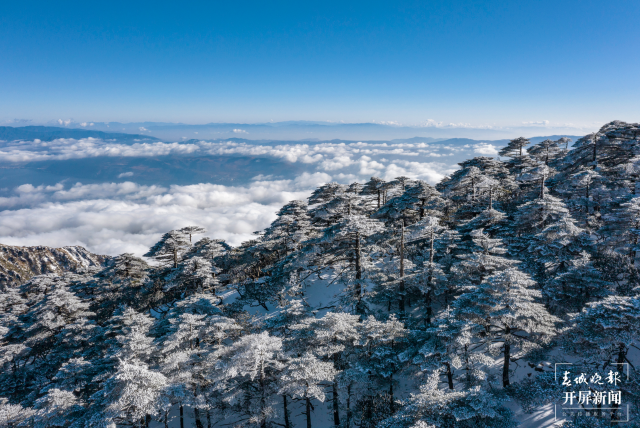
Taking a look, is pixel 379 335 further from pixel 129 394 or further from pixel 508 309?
pixel 129 394

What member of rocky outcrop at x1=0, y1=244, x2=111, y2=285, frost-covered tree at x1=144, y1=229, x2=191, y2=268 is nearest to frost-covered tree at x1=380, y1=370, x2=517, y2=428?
frost-covered tree at x1=144, y1=229, x2=191, y2=268

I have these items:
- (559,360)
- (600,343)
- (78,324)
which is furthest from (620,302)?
(78,324)

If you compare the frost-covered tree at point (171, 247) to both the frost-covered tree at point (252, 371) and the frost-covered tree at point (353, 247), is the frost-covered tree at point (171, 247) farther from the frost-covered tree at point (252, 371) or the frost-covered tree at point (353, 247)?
the frost-covered tree at point (353, 247)

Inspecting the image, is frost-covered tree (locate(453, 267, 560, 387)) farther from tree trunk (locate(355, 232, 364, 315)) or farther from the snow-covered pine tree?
tree trunk (locate(355, 232, 364, 315))

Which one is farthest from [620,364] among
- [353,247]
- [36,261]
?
[36,261]

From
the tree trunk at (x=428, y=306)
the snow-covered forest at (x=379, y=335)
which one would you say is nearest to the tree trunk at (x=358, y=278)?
the snow-covered forest at (x=379, y=335)

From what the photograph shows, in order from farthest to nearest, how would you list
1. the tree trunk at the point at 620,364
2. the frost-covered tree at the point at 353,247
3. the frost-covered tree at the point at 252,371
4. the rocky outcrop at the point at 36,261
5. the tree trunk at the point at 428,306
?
the rocky outcrop at the point at 36,261, the tree trunk at the point at 428,306, the frost-covered tree at the point at 353,247, the frost-covered tree at the point at 252,371, the tree trunk at the point at 620,364

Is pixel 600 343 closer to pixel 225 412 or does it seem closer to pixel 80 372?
pixel 225 412
